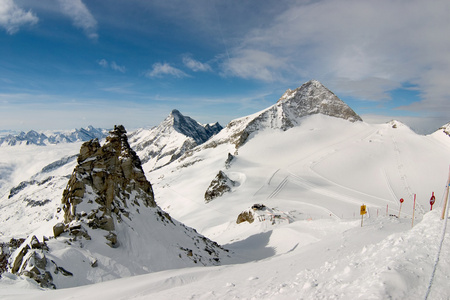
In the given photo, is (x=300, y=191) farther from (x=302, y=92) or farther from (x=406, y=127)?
(x=302, y=92)

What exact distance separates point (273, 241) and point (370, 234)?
13.7 metres

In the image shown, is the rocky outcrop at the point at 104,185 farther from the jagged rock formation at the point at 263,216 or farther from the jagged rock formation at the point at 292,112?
the jagged rock formation at the point at 292,112

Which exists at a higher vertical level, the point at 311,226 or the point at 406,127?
the point at 406,127

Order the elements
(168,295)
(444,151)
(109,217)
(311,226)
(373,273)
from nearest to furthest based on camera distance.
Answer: (373,273) → (168,295) → (109,217) → (311,226) → (444,151)

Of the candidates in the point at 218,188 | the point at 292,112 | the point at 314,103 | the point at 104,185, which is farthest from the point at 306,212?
the point at 314,103

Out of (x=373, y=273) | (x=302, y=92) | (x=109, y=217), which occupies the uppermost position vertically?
(x=302, y=92)

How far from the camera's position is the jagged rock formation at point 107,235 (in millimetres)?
11797

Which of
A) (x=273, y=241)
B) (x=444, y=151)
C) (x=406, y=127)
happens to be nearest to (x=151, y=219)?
(x=273, y=241)

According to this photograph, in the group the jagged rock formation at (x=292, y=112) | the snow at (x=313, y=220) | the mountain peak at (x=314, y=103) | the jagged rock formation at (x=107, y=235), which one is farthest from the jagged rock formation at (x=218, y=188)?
the mountain peak at (x=314, y=103)

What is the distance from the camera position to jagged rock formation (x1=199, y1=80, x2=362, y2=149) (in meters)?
100

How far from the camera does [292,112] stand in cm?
10969

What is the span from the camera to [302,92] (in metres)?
120

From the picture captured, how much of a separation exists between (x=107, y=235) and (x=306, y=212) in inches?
1223

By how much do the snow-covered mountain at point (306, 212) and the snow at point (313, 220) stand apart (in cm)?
7
